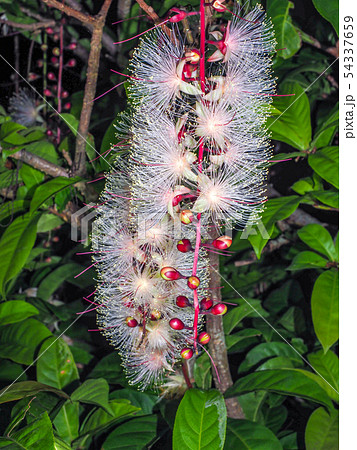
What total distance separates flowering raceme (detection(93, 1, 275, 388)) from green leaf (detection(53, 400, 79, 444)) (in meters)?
0.23

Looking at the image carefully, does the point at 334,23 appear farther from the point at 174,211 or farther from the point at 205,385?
the point at 205,385

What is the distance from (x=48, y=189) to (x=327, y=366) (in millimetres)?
690

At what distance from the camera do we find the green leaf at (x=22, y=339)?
0.98 m

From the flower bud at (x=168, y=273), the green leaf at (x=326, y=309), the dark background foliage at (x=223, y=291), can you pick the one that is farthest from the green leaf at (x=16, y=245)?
the green leaf at (x=326, y=309)

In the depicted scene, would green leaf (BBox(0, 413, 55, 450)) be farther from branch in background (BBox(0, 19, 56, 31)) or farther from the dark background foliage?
branch in background (BBox(0, 19, 56, 31))

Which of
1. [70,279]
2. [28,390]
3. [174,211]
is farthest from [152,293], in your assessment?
[70,279]

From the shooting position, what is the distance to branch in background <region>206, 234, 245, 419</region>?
878 mm

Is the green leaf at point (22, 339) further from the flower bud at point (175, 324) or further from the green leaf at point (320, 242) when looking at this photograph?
the green leaf at point (320, 242)

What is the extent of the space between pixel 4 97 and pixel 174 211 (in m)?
1.18

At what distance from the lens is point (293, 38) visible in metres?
1.03

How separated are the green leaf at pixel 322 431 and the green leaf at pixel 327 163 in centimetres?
44

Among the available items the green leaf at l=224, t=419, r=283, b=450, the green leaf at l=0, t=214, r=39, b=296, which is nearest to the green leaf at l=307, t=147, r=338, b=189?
the green leaf at l=224, t=419, r=283, b=450

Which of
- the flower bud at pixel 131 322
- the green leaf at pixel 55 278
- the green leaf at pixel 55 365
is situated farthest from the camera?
the green leaf at pixel 55 278

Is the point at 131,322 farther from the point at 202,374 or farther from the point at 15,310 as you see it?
the point at 15,310
